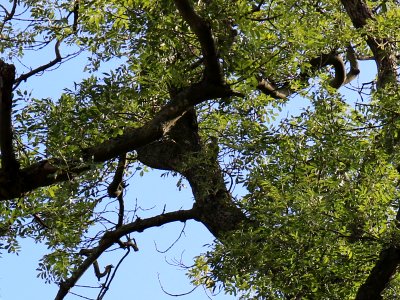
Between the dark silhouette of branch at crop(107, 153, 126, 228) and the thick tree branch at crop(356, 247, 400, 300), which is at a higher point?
the dark silhouette of branch at crop(107, 153, 126, 228)

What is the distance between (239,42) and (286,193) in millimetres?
2066

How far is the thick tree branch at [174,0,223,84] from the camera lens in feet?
26.7

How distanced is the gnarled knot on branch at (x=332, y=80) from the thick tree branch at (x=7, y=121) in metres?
3.81

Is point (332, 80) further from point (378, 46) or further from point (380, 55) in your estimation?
point (378, 46)

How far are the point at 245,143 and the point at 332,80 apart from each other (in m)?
4.33

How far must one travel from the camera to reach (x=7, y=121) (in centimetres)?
752

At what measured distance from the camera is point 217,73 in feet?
29.2

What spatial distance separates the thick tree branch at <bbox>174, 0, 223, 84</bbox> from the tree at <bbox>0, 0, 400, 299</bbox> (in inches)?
0.7

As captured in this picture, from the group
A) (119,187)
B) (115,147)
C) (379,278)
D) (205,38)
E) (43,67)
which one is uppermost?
(43,67)

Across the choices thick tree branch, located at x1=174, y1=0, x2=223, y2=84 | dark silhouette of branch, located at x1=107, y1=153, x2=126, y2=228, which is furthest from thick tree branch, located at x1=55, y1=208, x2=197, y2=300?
thick tree branch, located at x1=174, y1=0, x2=223, y2=84

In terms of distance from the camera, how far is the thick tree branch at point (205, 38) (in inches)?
320

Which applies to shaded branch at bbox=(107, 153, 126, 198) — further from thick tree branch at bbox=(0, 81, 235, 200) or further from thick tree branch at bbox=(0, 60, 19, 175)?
thick tree branch at bbox=(0, 60, 19, 175)

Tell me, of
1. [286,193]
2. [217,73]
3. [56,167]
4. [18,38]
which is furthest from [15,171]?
[18,38]

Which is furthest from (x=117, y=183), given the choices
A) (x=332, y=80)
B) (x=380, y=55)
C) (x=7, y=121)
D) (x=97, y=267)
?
(x=7, y=121)
